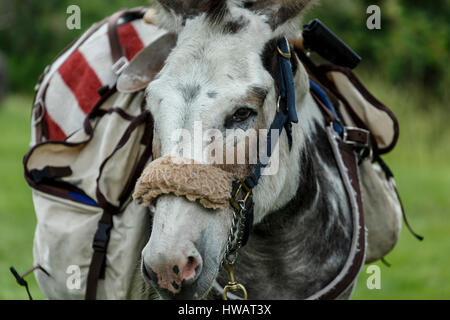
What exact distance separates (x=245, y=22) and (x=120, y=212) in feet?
3.79

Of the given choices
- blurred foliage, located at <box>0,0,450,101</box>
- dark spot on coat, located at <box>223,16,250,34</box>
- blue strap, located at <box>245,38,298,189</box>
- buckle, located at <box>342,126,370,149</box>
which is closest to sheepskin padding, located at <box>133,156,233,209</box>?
blue strap, located at <box>245,38,298,189</box>

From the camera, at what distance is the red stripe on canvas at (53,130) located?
3.74 metres

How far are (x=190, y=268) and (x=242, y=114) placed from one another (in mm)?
606

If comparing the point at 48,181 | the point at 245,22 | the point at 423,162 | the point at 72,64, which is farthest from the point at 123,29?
the point at 423,162

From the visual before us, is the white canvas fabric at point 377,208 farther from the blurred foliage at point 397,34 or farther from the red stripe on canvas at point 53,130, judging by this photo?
the blurred foliage at point 397,34

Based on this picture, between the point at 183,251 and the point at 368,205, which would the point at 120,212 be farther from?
the point at 368,205

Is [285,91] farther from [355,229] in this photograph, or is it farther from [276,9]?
[355,229]

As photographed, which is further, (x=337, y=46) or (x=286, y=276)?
(x=337, y=46)

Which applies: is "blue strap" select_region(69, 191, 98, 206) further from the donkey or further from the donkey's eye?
the donkey's eye

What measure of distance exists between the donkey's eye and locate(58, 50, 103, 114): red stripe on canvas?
1363 millimetres

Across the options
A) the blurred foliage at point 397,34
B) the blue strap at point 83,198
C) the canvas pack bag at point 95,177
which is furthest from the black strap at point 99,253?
the blurred foliage at point 397,34

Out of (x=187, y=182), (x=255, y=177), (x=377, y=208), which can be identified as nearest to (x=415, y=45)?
(x=377, y=208)

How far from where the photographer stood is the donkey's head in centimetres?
234

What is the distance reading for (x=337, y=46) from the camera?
3580 millimetres
